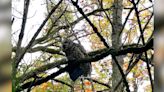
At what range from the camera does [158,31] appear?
384 millimetres

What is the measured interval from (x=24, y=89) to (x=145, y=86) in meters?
4.76

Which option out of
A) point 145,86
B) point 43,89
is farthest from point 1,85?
point 145,86

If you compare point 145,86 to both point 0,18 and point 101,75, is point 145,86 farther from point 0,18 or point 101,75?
point 0,18

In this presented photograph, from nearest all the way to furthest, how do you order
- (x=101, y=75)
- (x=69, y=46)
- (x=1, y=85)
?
(x=1, y=85)
(x=69, y=46)
(x=101, y=75)

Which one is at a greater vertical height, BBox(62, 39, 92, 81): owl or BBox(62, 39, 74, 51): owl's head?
BBox(62, 39, 74, 51): owl's head

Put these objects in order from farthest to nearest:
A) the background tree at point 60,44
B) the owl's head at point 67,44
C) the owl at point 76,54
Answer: the owl's head at point 67,44 → the owl at point 76,54 → the background tree at point 60,44

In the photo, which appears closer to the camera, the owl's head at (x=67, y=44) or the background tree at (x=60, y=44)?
the background tree at (x=60, y=44)

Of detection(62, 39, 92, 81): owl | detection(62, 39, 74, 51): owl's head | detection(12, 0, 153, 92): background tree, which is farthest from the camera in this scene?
detection(62, 39, 74, 51): owl's head

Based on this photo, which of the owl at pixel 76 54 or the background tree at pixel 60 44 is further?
the owl at pixel 76 54

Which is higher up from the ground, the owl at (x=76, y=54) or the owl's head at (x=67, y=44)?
the owl's head at (x=67, y=44)

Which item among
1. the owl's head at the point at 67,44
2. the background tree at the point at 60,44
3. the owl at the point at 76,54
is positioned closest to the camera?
the background tree at the point at 60,44

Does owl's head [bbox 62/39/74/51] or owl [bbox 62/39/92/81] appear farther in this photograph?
owl's head [bbox 62/39/74/51]

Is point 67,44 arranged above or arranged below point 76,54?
above

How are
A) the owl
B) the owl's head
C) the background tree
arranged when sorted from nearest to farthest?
the background tree
the owl
the owl's head
